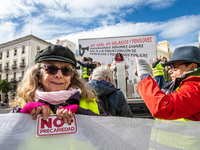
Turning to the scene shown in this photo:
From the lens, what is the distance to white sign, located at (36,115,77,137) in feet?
3.05

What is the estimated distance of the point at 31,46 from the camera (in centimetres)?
3650

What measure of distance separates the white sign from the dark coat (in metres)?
1.36

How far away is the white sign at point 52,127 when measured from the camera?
930mm

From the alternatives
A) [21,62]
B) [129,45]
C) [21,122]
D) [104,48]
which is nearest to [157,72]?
[129,45]

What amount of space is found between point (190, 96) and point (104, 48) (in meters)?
7.68

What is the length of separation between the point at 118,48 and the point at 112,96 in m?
6.52

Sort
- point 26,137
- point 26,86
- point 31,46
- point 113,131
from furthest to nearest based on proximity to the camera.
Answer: point 31,46, point 26,86, point 113,131, point 26,137

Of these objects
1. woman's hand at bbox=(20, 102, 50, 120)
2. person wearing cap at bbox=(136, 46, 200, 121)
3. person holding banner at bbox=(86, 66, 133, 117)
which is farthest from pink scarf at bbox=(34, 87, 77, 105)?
person holding banner at bbox=(86, 66, 133, 117)

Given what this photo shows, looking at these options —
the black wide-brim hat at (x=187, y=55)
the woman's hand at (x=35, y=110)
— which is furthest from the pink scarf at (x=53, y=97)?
the black wide-brim hat at (x=187, y=55)

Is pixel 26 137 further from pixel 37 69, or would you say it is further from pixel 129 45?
pixel 129 45

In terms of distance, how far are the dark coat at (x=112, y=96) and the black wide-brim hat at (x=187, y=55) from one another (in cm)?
102

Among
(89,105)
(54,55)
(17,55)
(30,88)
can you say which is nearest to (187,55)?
(89,105)

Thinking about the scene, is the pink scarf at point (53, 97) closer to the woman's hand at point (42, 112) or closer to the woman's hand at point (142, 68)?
the woman's hand at point (42, 112)

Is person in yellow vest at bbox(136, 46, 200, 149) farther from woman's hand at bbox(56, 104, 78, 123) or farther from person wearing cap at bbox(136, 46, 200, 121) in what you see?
woman's hand at bbox(56, 104, 78, 123)
